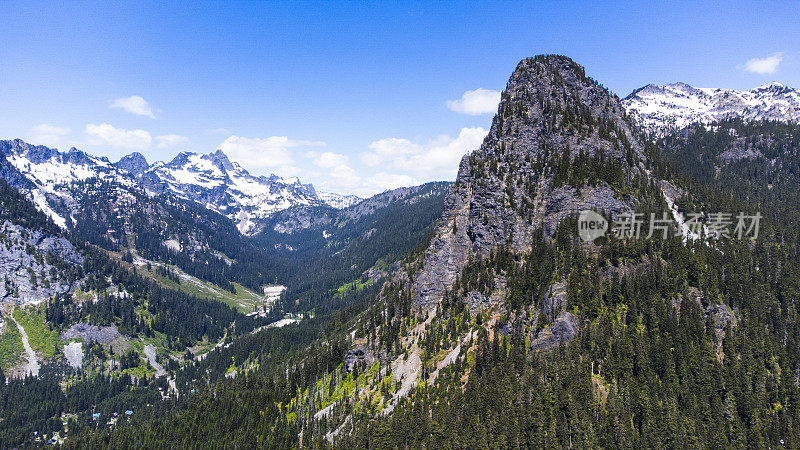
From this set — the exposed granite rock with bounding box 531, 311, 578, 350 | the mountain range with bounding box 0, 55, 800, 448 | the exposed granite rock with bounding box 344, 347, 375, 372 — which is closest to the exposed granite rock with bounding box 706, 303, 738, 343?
the mountain range with bounding box 0, 55, 800, 448

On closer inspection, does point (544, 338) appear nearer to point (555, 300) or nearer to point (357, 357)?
point (555, 300)

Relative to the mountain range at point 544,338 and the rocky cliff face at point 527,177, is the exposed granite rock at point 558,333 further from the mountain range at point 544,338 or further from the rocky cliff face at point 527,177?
the rocky cliff face at point 527,177

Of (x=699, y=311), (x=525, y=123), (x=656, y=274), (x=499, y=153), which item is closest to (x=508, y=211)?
(x=499, y=153)

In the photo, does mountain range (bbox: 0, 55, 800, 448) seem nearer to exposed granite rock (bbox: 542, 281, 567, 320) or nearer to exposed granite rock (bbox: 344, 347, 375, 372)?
exposed granite rock (bbox: 542, 281, 567, 320)

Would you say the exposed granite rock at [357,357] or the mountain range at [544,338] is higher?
the mountain range at [544,338]

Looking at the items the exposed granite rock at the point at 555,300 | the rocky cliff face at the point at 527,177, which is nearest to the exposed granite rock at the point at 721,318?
the exposed granite rock at the point at 555,300

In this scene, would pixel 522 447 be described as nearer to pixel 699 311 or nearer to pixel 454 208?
pixel 699 311

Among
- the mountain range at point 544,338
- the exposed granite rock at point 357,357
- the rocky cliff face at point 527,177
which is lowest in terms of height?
the exposed granite rock at point 357,357
